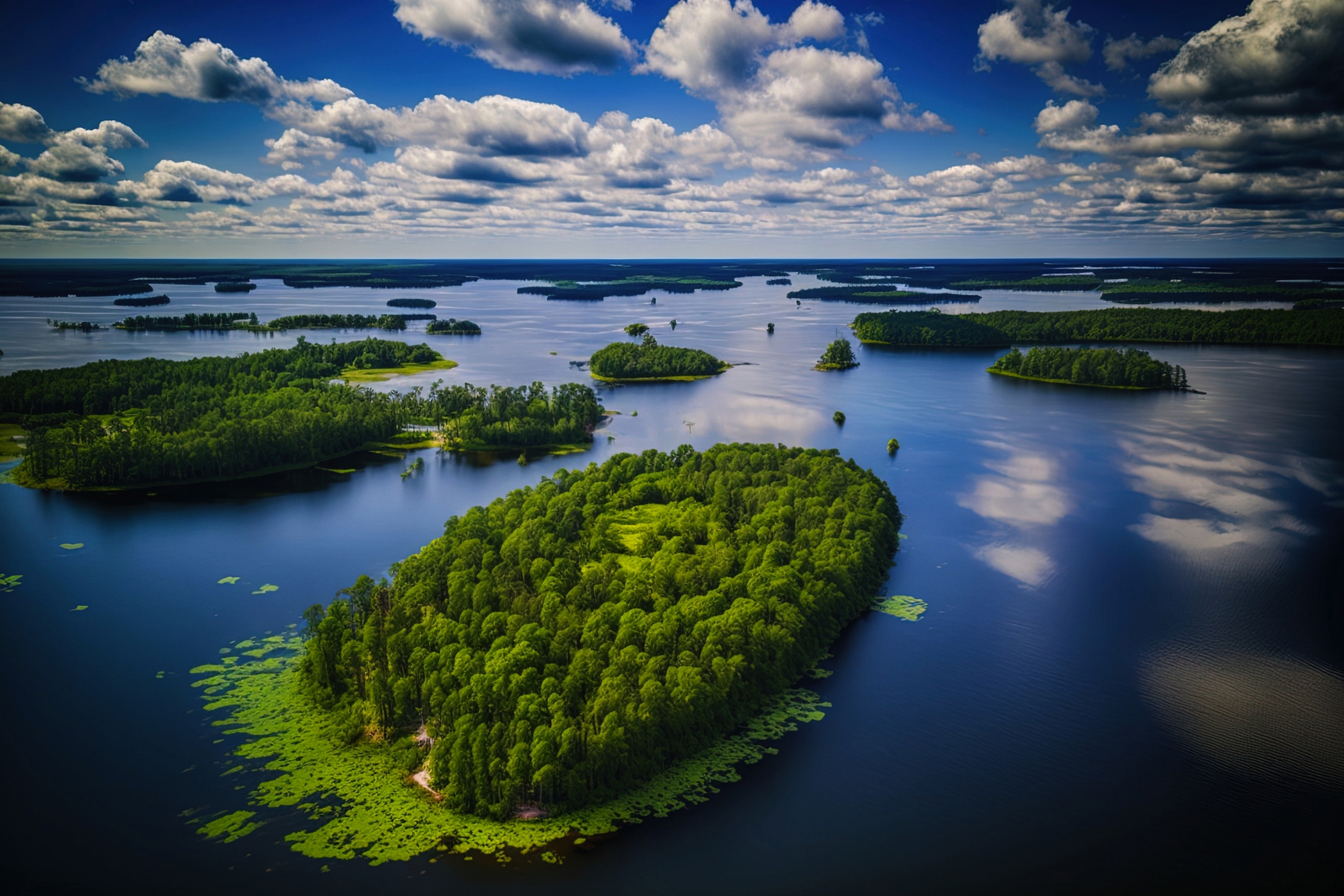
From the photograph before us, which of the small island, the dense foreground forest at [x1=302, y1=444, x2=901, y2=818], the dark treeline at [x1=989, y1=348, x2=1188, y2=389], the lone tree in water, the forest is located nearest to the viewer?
the dense foreground forest at [x1=302, y1=444, x2=901, y2=818]

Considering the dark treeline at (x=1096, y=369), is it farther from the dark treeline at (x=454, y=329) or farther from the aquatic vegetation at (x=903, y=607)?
the dark treeline at (x=454, y=329)

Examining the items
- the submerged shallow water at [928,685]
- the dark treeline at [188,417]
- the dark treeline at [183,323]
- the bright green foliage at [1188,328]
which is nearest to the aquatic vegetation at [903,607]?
the submerged shallow water at [928,685]

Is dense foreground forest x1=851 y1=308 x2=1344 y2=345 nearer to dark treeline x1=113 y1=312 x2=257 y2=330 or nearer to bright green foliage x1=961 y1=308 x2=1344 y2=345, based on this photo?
bright green foliage x1=961 y1=308 x2=1344 y2=345

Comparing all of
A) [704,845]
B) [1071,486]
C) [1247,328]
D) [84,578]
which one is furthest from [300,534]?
[1247,328]

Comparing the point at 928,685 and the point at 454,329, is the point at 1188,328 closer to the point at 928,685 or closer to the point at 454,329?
the point at 928,685

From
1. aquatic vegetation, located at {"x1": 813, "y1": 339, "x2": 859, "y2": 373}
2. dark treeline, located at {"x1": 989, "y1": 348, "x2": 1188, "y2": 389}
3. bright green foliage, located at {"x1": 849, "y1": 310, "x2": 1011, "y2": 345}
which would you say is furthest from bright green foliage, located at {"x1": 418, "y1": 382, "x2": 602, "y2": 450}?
bright green foliage, located at {"x1": 849, "y1": 310, "x2": 1011, "y2": 345}

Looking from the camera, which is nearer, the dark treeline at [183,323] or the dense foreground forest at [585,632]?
the dense foreground forest at [585,632]
